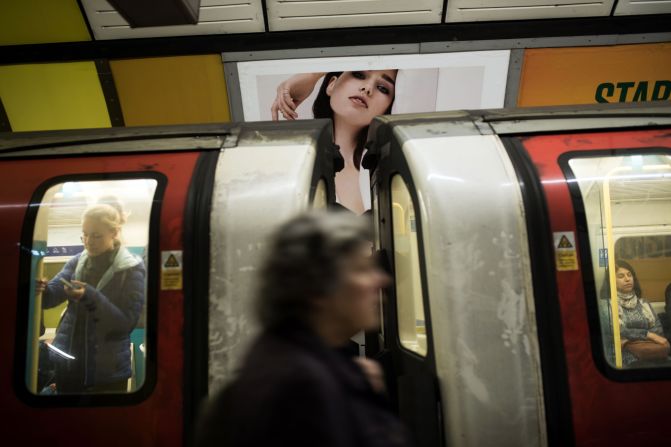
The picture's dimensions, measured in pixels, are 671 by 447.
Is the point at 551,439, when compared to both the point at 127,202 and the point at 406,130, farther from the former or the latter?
the point at 127,202

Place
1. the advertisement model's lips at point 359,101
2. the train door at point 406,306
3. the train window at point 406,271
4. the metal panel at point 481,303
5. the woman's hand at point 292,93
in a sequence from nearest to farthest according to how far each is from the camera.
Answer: the metal panel at point 481,303
the train door at point 406,306
the train window at point 406,271
the woman's hand at point 292,93
the advertisement model's lips at point 359,101

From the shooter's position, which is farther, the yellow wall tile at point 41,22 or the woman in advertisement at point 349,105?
the woman in advertisement at point 349,105

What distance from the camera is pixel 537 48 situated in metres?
4.14

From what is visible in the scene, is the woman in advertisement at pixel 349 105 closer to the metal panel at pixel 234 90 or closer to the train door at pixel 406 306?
the metal panel at pixel 234 90

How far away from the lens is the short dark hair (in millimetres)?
1059

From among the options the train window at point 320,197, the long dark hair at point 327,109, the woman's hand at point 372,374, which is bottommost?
the woman's hand at point 372,374

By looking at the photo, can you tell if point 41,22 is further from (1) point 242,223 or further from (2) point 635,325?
(2) point 635,325

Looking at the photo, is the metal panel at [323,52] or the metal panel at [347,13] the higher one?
the metal panel at [347,13]

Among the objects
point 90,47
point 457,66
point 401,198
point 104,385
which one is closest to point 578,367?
point 401,198

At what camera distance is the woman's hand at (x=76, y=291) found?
93.2 inches

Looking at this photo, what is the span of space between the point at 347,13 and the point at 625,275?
265cm

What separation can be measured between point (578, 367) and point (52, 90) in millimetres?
4250

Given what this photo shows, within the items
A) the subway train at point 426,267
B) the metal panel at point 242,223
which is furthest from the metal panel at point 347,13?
the metal panel at point 242,223

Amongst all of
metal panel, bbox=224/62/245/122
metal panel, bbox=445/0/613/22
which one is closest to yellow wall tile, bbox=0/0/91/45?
metal panel, bbox=224/62/245/122
